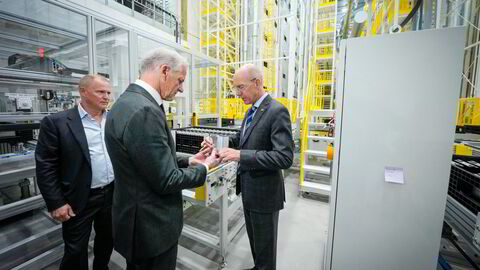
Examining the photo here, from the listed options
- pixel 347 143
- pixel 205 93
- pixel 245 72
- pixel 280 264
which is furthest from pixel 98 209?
pixel 205 93

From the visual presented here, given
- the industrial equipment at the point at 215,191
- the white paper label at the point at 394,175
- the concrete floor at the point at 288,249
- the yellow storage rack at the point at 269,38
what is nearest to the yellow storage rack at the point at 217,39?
the yellow storage rack at the point at 269,38

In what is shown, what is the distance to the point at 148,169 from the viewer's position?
0.84m

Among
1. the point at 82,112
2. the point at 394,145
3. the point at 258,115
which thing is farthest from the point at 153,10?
the point at 394,145

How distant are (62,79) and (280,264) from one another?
272 cm

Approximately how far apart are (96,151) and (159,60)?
1.07 m

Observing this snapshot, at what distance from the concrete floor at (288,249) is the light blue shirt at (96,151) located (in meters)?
0.99

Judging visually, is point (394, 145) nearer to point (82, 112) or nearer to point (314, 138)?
point (82, 112)

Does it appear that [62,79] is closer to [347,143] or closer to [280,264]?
[347,143]

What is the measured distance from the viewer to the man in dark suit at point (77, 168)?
1.41m

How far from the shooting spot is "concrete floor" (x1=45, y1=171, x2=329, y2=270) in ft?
6.57

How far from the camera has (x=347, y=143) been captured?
4.10 ft

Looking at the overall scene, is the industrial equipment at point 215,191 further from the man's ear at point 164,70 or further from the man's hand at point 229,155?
the man's ear at point 164,70

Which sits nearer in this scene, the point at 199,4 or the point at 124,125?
the point at 124,125

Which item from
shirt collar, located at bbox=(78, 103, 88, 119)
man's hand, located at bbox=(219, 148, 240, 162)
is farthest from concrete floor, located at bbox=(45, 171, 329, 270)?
shirt collar, located at bbox=(78, 103, 88, 119)
